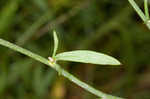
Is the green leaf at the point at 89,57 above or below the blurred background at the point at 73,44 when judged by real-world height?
below

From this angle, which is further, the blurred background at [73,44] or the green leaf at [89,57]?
the blurred background at [73,44]

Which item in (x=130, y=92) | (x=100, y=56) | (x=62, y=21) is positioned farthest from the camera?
(x=130, y=92)

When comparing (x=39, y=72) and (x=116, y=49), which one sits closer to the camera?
(x=39, y=72)

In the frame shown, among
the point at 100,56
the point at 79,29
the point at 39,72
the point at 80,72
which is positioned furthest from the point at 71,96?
the point at 100,56

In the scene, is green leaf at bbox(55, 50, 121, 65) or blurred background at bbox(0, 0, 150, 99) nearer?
green leaf at bbox(55, 50, 121, 65)

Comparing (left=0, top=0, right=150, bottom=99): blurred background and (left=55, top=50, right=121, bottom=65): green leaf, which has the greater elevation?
(left=0, top=0, right=150, bottom=99): blurred background

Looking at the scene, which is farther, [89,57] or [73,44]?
[73,44]

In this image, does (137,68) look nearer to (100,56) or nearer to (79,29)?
(79,29)

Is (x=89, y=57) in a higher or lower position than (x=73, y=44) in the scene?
lower
